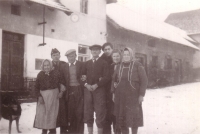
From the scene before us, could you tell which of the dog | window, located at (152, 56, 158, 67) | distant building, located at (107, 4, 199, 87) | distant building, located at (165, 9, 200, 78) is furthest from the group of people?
distant building, located at (165, 9, 200, 78)

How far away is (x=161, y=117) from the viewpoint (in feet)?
20.7

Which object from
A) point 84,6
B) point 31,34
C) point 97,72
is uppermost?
point 84,6

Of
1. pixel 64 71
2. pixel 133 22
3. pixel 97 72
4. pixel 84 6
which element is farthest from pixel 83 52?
pixel 97 72

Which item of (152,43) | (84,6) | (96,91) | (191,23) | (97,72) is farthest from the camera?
(191,23)

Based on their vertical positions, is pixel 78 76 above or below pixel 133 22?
below

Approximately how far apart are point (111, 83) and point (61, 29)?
5610mm

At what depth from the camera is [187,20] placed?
22188 millimetres

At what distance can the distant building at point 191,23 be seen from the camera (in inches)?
819

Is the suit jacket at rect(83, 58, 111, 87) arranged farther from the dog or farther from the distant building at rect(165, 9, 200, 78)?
the distant building at rect(165, 9, 200, 78)

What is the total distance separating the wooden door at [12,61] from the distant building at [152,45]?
482 cm

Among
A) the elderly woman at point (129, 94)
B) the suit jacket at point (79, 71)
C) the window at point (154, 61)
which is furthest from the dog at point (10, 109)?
the window at point (154, 61)

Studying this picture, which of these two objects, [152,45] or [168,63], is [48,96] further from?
[168,63]

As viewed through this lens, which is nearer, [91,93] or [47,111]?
[47,111]

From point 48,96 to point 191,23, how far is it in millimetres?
20179
